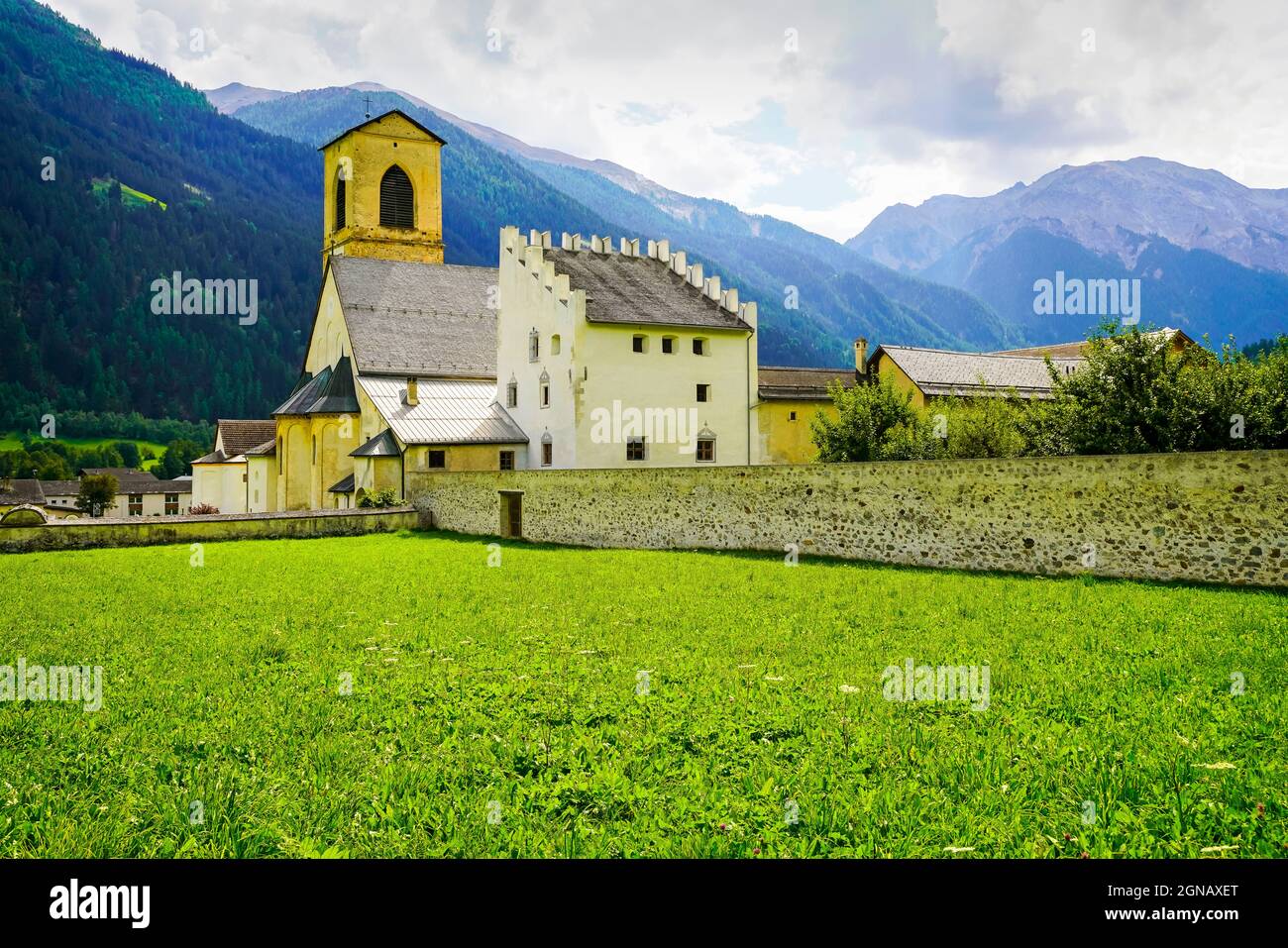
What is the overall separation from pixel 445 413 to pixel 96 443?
112 metres

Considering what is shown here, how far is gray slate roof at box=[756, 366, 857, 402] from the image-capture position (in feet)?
147

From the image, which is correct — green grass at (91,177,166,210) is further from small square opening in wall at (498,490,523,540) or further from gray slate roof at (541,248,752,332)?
small square opening in wall at (498,490,523,540)

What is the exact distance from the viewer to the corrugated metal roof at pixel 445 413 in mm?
42781

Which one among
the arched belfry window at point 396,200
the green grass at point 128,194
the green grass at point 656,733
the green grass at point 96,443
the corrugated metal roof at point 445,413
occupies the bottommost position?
the green grass at point 656,733

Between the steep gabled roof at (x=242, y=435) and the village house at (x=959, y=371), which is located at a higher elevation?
the village house at (x=959, y=371)

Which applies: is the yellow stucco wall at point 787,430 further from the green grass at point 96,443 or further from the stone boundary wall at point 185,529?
the green grass at point 96,443

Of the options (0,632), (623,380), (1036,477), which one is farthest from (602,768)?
(623,380)

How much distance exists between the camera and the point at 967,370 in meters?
45.4

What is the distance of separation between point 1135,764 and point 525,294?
39236mm

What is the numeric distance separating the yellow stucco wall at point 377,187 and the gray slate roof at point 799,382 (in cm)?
3267

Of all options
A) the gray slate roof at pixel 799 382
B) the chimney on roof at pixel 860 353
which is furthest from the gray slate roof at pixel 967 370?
the chimney on roof at pixel 860 353

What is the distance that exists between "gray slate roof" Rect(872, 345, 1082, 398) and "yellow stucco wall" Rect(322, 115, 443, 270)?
3959 centimetres

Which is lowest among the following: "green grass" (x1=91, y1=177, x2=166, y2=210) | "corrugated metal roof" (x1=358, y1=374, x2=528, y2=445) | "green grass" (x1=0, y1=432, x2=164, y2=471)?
"corrugated metal roof" (x1=358, y1=374, x2=528, y2=445)

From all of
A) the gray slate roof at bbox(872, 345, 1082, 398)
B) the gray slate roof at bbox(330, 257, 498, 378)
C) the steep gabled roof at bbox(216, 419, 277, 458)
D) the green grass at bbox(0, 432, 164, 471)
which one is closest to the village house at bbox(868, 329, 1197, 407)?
the gray slate roof at bbox(872, 345, 1082, 398)
